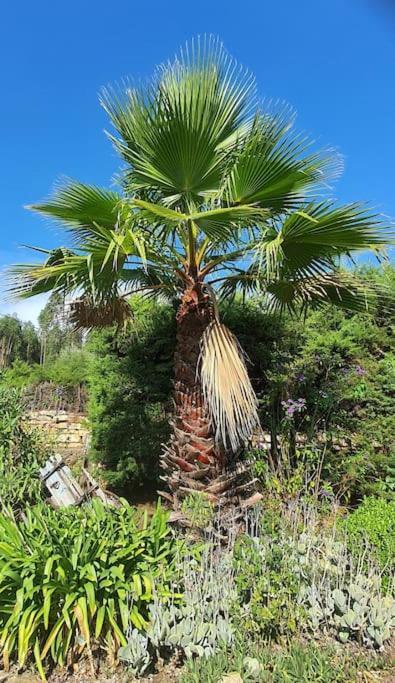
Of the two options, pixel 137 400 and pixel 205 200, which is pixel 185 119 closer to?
pixel 205 200

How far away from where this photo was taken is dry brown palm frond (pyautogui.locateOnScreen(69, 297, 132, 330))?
4.87 m

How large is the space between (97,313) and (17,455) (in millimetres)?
1723

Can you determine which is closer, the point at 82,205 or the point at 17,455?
the point at 82,205

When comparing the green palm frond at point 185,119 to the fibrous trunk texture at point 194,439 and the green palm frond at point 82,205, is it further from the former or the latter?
the fibrous trunk texture at point 194,439

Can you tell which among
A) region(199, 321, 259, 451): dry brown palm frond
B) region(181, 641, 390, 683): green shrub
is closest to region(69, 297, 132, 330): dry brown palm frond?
region(199, 321, 259, 451): dry brown palm frond

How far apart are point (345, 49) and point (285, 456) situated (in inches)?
162

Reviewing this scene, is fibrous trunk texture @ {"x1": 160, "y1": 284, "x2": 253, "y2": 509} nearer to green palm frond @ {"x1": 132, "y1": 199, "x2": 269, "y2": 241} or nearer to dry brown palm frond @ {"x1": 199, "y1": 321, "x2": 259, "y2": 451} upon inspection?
dry brown palm frond @ {"x1": 199, "y1": 321, "x2": 259, "y2": 451}

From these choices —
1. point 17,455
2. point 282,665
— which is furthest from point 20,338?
point 282,665

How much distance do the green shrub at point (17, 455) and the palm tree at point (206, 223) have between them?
1.23 meters

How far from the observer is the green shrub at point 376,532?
3332 mm

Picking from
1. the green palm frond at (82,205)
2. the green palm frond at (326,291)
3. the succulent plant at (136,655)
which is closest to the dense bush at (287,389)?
the green palm frond at (326,291)

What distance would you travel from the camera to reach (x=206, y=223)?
372 cm

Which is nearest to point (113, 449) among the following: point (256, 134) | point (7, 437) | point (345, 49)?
point (7, 437)

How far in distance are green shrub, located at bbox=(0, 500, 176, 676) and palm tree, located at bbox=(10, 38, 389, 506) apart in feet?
3.98
